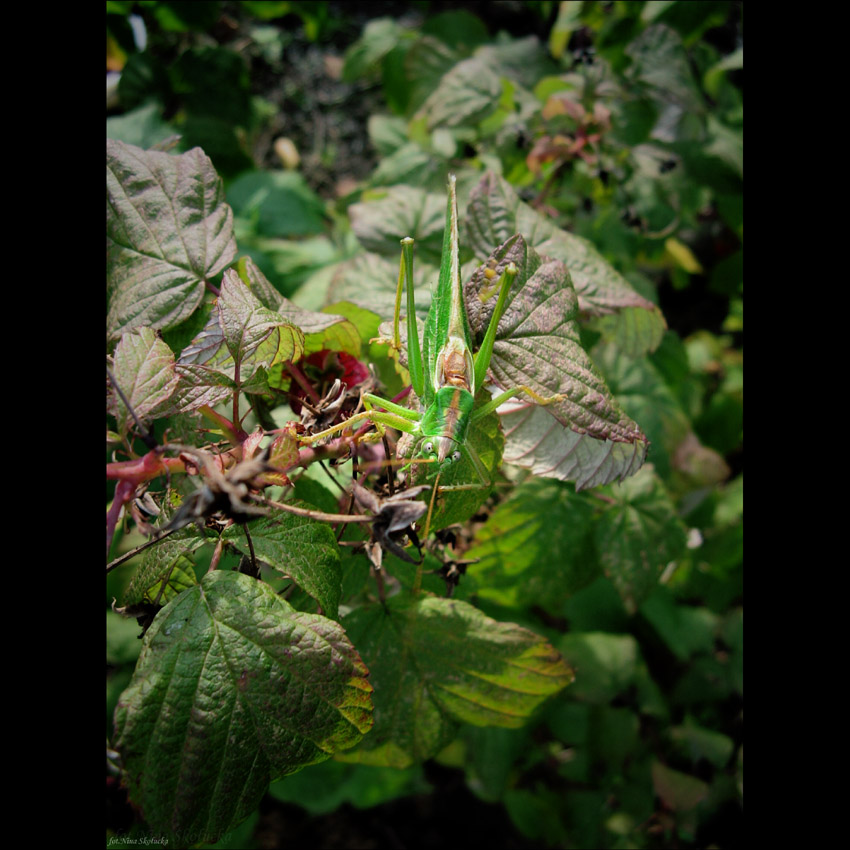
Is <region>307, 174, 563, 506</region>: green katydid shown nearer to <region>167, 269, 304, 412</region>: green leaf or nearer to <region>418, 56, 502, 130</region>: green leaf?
<region>167, 269, 304, 412</region>: green leaf

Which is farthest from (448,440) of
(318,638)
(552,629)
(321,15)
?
(321,15)

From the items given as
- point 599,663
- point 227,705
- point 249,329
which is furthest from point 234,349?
point 599,663

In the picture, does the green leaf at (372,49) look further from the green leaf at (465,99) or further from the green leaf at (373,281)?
the green leaf at (373,281)

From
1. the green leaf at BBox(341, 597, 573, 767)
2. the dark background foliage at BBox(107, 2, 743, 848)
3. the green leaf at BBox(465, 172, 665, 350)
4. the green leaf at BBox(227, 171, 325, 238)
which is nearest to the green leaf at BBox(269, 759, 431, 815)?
the dark background foliage at BBox(107, 2, 743, 848)

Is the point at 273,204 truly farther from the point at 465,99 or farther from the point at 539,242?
the point at 539,242

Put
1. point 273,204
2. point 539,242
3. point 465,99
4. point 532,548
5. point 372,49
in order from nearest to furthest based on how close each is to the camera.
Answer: point 539,242 → point 532,548 → point 465,99 → point 273,204 → point 372,49

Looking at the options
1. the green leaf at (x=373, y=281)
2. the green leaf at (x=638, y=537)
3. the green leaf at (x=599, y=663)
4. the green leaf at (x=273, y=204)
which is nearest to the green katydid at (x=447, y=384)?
the green leaf at (x=373, y=281)
